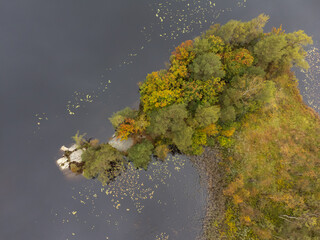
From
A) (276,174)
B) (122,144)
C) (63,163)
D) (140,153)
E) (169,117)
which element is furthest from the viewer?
(122,144)

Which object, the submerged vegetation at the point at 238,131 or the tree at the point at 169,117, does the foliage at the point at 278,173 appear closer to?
the submerged vegetation at the point at 238,131

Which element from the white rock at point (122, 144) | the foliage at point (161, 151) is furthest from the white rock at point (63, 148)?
the foliage at point (161, 151)

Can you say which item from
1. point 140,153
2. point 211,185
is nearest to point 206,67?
point 140,153

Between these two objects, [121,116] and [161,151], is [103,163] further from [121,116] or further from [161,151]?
[161,151]

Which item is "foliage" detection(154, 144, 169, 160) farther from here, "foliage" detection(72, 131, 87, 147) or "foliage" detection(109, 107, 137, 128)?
"foliage" detection(72, 131, 87, 147)

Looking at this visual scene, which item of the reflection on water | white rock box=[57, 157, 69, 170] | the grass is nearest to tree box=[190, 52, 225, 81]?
the grass
